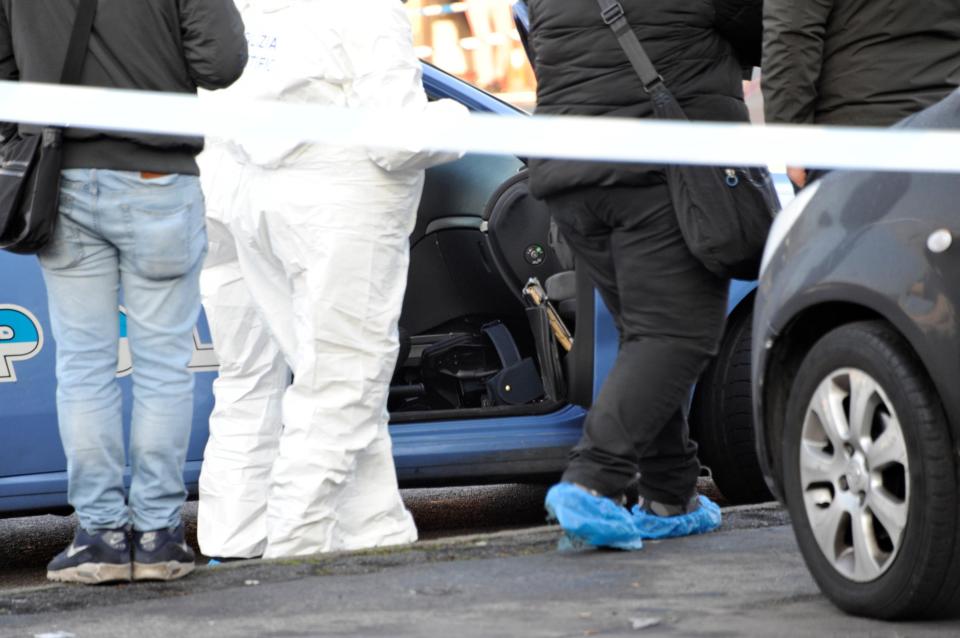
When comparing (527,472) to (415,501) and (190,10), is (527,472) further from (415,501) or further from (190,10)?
(190,10)

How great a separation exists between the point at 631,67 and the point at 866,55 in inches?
22.8

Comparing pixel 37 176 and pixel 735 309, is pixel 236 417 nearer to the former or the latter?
pixel 37 176

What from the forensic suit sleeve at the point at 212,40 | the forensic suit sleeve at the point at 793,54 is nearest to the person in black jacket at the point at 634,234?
the forensic suit sleeve at the point at 793,54

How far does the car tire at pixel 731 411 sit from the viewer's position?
17.8 feet

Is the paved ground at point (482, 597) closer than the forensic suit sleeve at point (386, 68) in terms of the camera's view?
Yes

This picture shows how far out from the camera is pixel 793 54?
14.2 feet

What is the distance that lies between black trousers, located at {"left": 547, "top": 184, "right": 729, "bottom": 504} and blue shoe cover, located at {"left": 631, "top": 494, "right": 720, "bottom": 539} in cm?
30

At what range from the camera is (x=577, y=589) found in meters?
4.05

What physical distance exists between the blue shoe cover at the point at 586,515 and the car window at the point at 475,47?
1493cm

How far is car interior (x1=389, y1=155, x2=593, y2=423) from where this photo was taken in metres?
5.53

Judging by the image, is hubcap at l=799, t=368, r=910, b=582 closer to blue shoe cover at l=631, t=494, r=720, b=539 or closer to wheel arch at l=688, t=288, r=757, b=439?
blue shoe cover at l=631, t=494, r=720, b=539

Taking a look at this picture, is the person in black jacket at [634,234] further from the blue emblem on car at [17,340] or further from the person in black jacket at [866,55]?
the blue emblem on car at [17,340]

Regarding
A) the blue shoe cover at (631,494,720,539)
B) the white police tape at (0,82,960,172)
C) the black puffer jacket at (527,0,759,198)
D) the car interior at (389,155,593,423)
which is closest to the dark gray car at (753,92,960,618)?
the white police tape at (0,82,960,172)

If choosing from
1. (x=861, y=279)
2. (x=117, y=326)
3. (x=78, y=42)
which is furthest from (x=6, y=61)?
(x=861, y=279)
